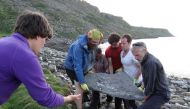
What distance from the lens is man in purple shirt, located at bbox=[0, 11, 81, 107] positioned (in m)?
4.63

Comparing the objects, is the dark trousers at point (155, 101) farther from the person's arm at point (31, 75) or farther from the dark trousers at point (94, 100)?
the person's arm at point (31, 75)

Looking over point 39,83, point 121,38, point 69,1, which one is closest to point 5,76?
point 39,83

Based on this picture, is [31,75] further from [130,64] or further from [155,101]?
[130,64]

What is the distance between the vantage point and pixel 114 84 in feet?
39.6

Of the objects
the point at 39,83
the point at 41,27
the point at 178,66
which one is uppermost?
the point at 41,27

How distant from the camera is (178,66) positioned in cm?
3878

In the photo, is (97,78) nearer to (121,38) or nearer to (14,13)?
(121,38)

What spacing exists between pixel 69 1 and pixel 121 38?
112m

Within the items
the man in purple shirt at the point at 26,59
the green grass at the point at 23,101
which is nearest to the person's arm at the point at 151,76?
the green grass at the point at 23,101

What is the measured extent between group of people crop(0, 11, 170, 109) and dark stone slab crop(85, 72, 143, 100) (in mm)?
232

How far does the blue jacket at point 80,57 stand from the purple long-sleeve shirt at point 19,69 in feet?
18.6

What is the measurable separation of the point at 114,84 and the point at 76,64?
5.79 feet

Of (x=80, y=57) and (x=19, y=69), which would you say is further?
(x=80, y=57)

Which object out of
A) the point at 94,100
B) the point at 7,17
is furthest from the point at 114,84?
the point at 7,17
